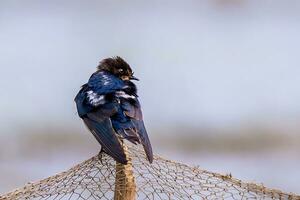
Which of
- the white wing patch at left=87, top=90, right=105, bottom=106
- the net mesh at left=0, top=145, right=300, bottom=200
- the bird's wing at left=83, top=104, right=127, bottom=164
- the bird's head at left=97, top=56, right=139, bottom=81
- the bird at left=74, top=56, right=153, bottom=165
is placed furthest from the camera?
the bird's head at left=97, top=56, right=139, bottom=81

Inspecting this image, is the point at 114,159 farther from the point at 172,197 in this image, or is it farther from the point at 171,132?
the point at 171,132

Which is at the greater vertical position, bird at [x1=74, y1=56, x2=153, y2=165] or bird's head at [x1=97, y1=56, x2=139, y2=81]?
bird's head at [x1=97, y1=56, x2=139, y2=81]

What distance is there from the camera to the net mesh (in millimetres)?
3570

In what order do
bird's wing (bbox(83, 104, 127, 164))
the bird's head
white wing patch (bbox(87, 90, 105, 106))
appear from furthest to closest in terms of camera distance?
the bird's head, white wing patch (bbox(87, 90, 105, 106)), bird's wing (bbox(83, 104, 127, 164))

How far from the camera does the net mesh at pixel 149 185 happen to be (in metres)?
3.57

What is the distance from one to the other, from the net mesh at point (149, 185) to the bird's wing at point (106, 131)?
0.04 metres

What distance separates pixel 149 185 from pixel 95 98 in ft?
2.02

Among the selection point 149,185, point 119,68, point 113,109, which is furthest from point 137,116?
point 149,185

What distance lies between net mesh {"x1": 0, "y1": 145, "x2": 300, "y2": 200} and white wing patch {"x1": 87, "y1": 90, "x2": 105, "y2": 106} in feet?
Answer: 1.45

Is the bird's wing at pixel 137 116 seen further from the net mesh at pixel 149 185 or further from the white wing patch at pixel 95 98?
the net mesh at pixel 149 185

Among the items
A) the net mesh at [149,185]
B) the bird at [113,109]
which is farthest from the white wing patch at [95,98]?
the net mesh at [149,185]

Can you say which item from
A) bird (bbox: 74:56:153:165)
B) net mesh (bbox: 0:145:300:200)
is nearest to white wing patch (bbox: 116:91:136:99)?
bird (bbox: 74:56:153:165)

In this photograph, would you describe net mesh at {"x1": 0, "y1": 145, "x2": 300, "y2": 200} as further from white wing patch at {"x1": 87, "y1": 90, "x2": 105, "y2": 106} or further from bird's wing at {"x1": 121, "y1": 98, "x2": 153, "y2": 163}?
white wing patch at {"x1": 87, "y1": 90, "x2": 105, "y2": 106}

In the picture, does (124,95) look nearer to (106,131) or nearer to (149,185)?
(106,131)
